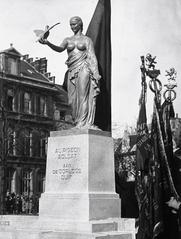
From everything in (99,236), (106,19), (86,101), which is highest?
(106,19)

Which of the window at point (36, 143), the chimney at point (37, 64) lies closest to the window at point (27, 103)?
the window at point (36, 143)

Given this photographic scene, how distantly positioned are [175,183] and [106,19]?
478 centimetres

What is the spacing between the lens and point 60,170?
1090 centimetres

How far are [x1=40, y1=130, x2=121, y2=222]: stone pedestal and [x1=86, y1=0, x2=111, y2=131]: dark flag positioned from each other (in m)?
1.22

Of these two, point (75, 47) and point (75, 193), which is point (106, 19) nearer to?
point (75, 47)

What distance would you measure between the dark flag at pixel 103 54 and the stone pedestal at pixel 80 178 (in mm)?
1221

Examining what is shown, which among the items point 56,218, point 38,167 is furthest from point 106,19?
point 38,167

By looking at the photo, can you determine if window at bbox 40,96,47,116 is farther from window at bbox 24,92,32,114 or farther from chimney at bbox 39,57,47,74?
chimney at bbox 39,57,47,74

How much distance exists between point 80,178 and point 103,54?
3.54 m

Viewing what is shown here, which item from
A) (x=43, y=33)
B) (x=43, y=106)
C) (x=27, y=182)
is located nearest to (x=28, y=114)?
(x=43, y=106)

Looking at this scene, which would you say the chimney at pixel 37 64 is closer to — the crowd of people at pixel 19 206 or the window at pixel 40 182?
the window at pixel 40 182

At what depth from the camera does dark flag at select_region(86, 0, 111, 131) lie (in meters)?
12.2

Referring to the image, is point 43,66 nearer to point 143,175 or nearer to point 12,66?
point 12,66

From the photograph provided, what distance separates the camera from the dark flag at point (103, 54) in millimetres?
12188
